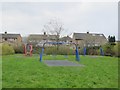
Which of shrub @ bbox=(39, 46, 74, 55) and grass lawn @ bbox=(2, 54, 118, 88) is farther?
shrub @ bbox=(39, 46, 74, 55)

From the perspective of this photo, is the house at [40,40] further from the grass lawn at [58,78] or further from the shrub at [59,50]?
the grass lawn at [58,78]

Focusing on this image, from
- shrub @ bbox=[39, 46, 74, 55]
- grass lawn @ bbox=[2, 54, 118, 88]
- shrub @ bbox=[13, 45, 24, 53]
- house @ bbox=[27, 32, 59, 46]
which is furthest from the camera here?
house @ bbox=[27, 32, 59, 46]

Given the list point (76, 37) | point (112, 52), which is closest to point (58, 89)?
point (112, 52)

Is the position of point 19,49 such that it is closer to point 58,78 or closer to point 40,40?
point 40,40

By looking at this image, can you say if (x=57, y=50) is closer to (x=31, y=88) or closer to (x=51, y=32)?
(x=51, y=32)

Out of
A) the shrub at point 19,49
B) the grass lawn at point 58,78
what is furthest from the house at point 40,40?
the grass lawn at point 58,78

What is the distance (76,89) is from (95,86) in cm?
70

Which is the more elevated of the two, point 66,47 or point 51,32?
point 51,32

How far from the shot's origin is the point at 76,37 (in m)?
56.4

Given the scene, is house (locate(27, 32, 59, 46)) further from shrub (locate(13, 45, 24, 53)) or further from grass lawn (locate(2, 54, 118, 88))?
grass lawn (locate(2, 54, 118, 88))

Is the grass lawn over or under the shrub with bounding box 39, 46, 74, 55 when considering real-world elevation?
under

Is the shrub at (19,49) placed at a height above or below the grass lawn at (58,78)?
above

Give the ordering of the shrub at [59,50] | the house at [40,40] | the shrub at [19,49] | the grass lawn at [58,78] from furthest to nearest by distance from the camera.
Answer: the house at [40,40] → the shrub at [19,49] → the shrub at [59,50] → the grass lawn at [58,78]

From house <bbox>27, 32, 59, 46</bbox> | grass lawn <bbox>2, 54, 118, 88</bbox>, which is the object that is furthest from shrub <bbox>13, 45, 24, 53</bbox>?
grass lawn <bbox>2, 54, 118, 88</bbox>
